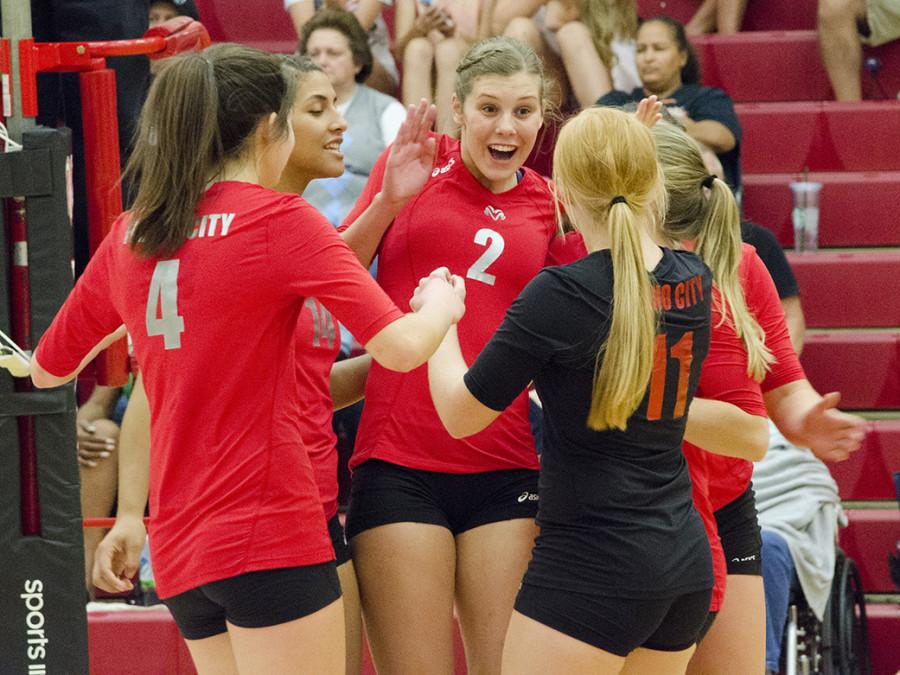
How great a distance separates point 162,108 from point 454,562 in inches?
40.8

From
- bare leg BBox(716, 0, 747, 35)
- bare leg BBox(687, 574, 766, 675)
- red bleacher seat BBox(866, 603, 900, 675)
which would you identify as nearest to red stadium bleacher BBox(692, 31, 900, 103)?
bare leg BBox(716, 0, 747, 35)

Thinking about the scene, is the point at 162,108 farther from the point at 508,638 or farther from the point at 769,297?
the point at 769,297

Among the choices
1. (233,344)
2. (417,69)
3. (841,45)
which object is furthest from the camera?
(841,45)

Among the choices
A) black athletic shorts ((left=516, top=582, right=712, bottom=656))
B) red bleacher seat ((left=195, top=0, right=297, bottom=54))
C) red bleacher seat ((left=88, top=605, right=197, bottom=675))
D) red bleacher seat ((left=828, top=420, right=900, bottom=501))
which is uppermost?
red bleacher seat ((left=195, top=0, right=297, bottom=54))

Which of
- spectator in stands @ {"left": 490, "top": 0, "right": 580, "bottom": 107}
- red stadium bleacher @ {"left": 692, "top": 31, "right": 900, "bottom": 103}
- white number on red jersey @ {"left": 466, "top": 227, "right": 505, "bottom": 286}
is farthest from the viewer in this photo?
red stadium bleacher @ {"left": 692, "top": 31, "right": 900, "bottom": 103}

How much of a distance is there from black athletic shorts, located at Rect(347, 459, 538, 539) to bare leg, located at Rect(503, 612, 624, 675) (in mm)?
402

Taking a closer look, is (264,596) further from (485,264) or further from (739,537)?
(739,537)

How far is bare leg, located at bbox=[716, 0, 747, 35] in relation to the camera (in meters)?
6.87

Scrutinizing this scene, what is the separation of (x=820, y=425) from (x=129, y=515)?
1.36m

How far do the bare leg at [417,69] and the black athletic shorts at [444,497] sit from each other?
3566 millimetres

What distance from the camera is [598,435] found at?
2.27 m

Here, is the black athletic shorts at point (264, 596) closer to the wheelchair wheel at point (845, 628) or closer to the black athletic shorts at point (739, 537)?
the black athletic shorts at point (739, 537)

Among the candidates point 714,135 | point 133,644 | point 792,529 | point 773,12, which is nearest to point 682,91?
point 714,135

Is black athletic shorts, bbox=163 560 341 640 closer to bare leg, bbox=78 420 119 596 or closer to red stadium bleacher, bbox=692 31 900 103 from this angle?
bare leg, bbox=78 420 119 596
